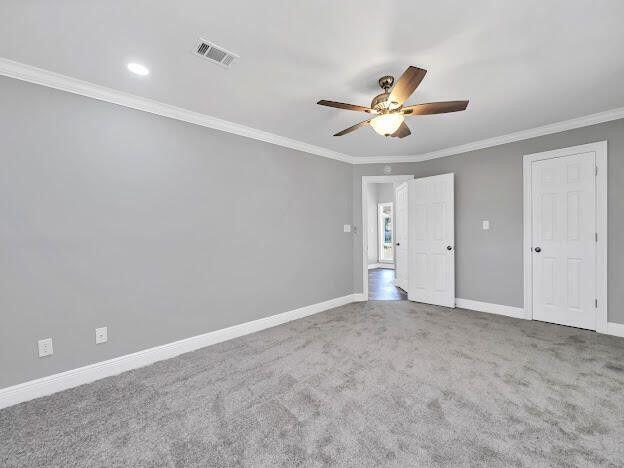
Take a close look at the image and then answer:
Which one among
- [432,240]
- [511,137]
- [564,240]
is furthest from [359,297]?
[511,137]

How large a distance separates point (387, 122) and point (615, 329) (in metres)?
3.51

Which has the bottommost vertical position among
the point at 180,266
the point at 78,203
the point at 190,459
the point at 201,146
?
the point at 190,459

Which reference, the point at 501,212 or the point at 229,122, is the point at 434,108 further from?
the point at 501,212

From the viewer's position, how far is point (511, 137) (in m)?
3.83

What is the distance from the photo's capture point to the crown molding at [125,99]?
2115 mm

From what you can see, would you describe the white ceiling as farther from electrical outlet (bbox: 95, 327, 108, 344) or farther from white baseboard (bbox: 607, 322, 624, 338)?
white baseboard (bbox: 607, 322, 624, 338)

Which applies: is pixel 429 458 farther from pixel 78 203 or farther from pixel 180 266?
pixel 78 203

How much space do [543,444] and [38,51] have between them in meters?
4.04

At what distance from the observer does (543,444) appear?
161 cm

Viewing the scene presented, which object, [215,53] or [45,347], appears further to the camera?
[45,347]

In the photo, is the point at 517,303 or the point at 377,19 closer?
the point at 377,19

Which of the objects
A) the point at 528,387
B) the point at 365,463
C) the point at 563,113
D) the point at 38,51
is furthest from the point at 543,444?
the point at 38,51

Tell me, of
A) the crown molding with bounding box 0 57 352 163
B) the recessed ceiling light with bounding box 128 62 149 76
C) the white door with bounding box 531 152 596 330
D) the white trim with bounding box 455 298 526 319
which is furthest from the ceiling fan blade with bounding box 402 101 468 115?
the white trim with bounding box 455 298 526 319

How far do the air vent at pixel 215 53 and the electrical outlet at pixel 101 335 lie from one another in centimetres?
237
